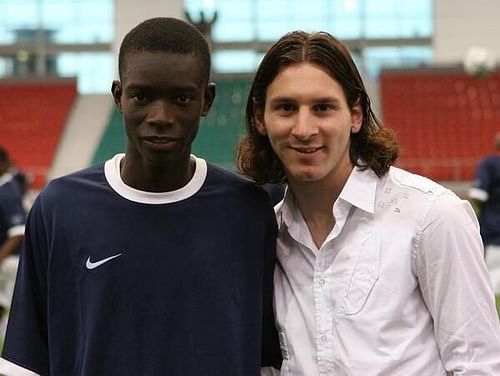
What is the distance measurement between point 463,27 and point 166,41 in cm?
1813

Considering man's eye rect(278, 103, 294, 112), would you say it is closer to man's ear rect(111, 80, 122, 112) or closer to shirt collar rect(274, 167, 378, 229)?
shirt collar rect(274, 167, 378, 229)

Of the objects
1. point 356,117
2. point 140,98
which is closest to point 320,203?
point 356,117

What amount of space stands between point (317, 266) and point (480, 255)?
1.11ft

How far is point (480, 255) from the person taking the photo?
1.86 m

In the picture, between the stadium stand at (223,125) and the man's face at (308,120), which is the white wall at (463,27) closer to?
the stadium stand at (223,125)

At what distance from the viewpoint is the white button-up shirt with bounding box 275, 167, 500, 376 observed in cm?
184

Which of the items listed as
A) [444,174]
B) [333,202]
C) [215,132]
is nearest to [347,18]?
[215,132]

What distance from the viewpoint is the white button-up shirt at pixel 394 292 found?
6.03 ft

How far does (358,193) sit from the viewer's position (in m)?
1.97

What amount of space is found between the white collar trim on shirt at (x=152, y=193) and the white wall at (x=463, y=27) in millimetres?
17849

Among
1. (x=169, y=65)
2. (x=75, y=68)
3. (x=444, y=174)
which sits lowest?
(x=444, y=174)

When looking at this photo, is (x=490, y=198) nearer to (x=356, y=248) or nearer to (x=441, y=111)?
(x=356, y=248)

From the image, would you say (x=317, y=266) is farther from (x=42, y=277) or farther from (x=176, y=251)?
(x=42, y=277)

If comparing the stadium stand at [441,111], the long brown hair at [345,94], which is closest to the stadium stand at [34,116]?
the stadium stand at [441,111]
